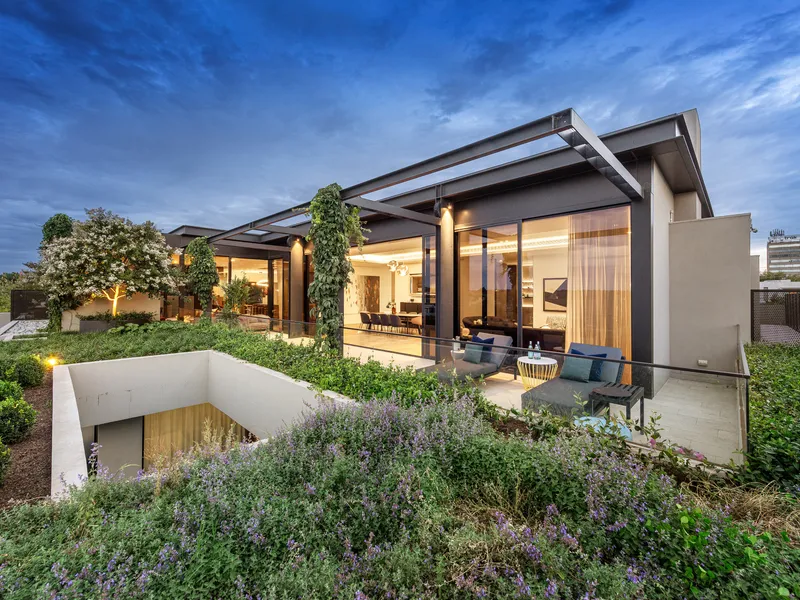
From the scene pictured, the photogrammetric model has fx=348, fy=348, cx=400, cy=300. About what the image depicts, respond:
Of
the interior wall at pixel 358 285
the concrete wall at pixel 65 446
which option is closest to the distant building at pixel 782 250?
the interior wall at pixel 358 285

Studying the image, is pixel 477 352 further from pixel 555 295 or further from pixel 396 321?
pixel 396 321

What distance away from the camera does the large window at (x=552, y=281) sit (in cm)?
614

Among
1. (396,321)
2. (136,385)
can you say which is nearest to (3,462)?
(136,385)

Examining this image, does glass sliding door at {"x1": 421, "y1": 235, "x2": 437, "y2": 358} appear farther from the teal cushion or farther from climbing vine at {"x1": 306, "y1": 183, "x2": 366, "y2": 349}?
the teal cushion

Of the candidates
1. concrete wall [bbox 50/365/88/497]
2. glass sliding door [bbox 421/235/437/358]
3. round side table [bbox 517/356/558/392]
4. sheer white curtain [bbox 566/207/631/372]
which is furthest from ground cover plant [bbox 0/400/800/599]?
glass sliding door [bbox 421/235/437/358]

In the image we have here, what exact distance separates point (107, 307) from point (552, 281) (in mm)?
13936

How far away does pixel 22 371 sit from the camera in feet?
18.0

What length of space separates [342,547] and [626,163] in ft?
22.2

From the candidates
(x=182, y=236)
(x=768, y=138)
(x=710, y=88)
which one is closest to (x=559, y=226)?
(x=710, y=88)

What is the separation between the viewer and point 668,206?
7.03 m

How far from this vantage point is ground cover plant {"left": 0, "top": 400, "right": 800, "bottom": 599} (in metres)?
1.37

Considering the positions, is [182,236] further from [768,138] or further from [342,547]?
[768,138]

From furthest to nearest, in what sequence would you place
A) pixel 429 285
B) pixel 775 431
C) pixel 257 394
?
pixel 429 285
pixel 257 394
pixel 775 431

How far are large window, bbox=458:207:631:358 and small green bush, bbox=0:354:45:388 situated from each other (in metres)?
8.00
